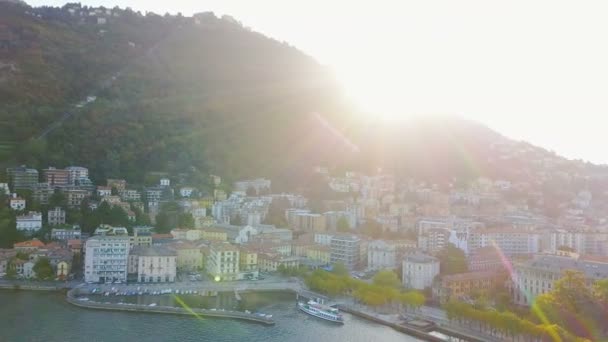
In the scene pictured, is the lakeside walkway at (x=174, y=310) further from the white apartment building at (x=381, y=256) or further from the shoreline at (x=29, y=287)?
the white apartment building at (x=381, y=256)

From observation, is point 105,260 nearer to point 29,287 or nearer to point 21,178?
point 29,287

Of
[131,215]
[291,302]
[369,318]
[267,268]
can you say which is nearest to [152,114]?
[131,215]

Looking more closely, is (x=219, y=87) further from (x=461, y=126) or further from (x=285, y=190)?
(x=461, y=126)

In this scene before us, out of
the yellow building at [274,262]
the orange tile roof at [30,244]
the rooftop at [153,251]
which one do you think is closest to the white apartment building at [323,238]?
the yellow building at [274,262]

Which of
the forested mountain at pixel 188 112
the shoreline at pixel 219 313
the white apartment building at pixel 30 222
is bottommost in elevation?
the shoreline at pixel 219 313

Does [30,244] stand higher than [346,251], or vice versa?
[30,244]

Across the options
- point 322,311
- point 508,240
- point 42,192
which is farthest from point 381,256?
point 42,192

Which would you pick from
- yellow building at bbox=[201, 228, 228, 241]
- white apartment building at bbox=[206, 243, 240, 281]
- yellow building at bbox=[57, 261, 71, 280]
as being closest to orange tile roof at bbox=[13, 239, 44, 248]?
yellow building at bbox=[57, 261, 71, 280]
